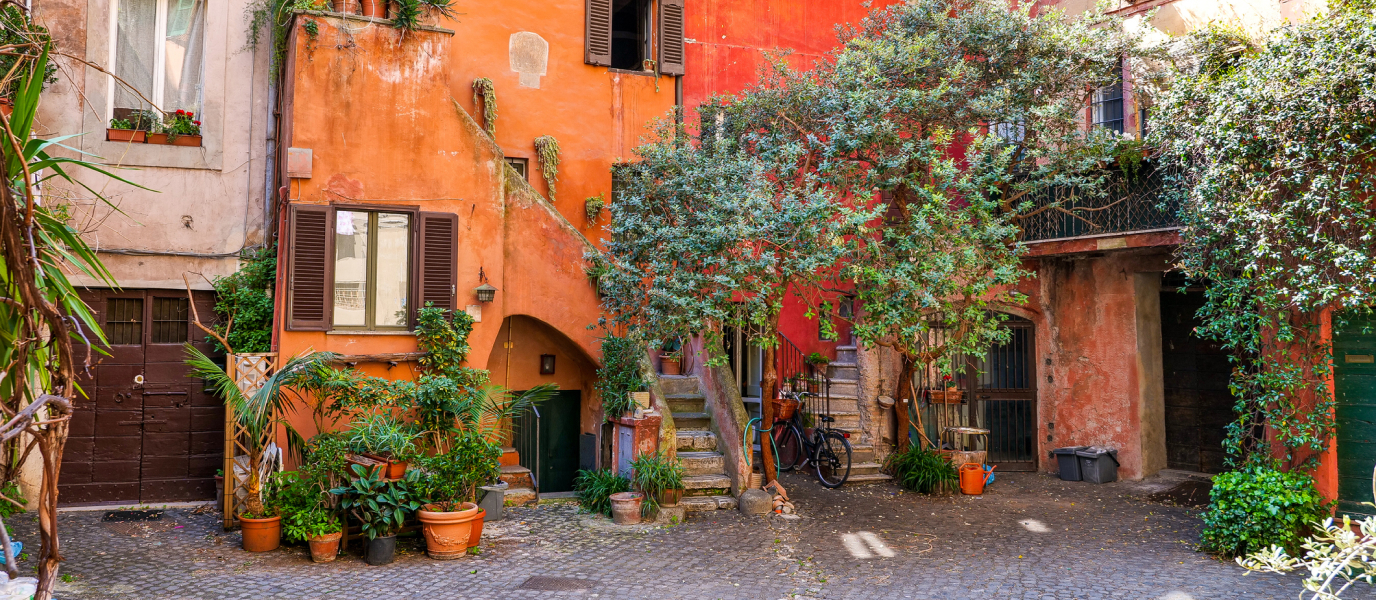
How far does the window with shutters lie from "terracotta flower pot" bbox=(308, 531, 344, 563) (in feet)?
8.37

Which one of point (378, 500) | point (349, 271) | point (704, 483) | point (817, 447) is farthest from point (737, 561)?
point (349, 271)

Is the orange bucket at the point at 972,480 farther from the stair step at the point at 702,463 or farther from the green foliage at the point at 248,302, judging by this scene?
the green foliage at the point at 248,302

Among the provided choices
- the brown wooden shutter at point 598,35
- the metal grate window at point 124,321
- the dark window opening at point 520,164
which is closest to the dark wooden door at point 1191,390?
the brown wooden shutter at point 598,35

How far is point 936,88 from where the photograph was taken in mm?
10312

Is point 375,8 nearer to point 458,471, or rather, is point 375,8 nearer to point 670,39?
point 670,39

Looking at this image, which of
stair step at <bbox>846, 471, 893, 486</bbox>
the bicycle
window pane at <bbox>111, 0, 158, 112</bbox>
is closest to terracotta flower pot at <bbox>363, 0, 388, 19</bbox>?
window pane at <bbox>111, 0, 158, 112</bbox>

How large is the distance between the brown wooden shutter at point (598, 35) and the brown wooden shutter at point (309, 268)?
4.53 m

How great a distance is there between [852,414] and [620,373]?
3712 millimetres

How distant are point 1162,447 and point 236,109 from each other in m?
12.8

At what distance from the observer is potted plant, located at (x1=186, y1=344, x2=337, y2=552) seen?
7.79 m

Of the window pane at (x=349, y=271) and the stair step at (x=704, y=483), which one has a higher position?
the window pane at (x=349, y=271)

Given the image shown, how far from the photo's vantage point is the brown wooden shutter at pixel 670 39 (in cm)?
1263

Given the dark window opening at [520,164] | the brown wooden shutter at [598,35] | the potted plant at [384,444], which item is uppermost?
the brown wooden shutter at [598,35]

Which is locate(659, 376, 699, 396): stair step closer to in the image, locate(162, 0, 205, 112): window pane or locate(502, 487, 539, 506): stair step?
locate(502, 487, 539, 506): stair step
